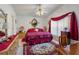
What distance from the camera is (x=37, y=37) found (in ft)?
6.13

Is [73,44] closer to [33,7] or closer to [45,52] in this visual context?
[45,52]

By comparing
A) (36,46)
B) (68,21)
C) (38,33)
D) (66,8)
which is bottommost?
(36,46)

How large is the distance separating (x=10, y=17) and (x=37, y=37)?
363mm

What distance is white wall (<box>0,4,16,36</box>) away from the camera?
72.5 inches

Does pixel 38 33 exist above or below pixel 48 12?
below

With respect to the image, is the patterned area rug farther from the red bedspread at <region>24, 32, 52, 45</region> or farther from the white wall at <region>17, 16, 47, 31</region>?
the white wall at <region>17, 16, 47, 31</region>

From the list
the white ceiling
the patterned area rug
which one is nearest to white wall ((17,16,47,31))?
the white ceiling

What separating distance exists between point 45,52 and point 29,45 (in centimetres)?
19

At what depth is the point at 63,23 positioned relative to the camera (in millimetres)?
1872

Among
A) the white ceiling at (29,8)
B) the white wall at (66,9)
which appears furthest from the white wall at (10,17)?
the white wall at (66,9)

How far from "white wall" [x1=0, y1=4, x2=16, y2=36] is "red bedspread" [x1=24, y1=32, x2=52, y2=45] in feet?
0.56

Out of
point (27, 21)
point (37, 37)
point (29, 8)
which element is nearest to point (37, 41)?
point (37, 37)

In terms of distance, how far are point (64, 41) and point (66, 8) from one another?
36cm
